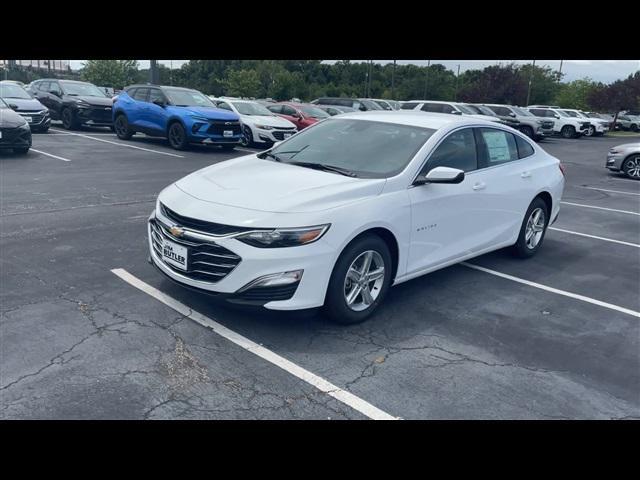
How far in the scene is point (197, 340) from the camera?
4.11 m

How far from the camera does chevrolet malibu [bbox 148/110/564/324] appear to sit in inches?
159

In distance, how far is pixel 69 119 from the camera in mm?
18438

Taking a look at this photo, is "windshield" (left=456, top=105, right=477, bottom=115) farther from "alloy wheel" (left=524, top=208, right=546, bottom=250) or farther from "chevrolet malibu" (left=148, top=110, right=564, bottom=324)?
"chevrolet malibu" (left=148, top=110, right=564, bottom=324)

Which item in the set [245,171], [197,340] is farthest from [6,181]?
[197,340]

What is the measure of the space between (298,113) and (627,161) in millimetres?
10743

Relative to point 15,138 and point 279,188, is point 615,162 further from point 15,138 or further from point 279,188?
point 15,138

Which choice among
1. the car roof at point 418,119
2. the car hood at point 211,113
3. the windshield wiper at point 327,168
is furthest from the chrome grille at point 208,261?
the car hood at point 211,113

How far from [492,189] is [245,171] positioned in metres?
2.56

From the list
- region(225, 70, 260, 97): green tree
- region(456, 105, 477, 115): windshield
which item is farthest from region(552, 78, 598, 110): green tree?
region(456, 105, 477, 115): windshield

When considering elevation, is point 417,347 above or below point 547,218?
below

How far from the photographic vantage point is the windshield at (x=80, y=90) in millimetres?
18622

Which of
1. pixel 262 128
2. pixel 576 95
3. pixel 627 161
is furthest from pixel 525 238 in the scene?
pixel 576 95

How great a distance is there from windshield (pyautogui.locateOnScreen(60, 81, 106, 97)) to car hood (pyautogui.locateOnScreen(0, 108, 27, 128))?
22.7 feet
